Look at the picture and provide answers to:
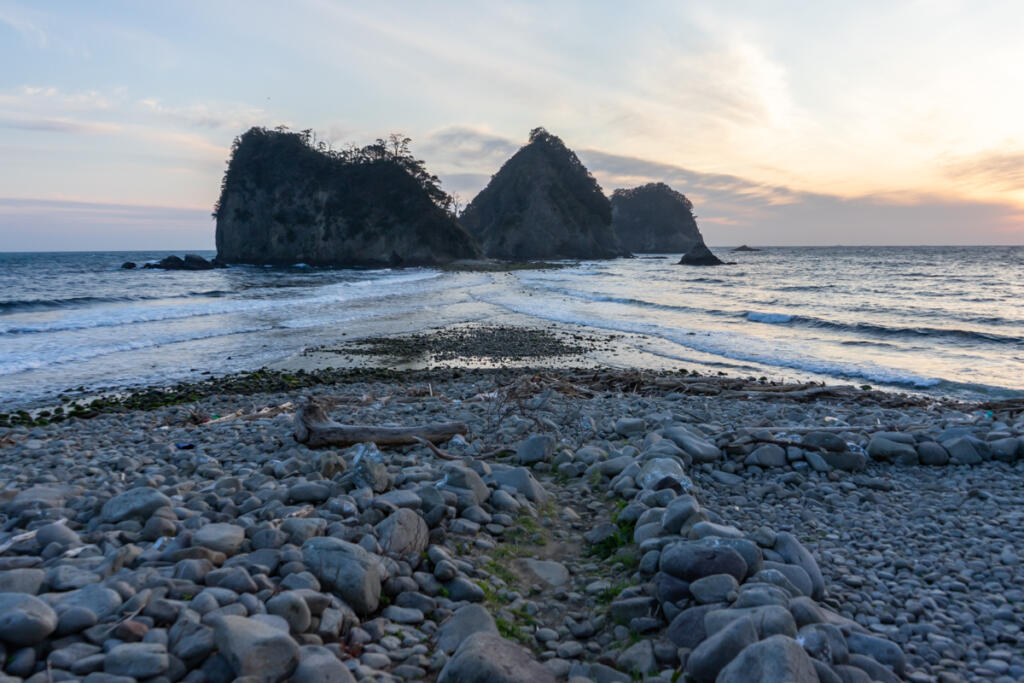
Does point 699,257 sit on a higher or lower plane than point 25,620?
higher

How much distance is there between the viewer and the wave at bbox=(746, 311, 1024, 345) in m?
17.8

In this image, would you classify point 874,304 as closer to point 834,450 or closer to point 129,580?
point 834,450

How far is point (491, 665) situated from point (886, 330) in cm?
2102

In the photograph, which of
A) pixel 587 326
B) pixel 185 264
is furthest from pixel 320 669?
pixel 185 264

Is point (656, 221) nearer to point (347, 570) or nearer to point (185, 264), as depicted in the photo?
point (185, 264)

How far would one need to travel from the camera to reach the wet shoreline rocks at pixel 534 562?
2.42m

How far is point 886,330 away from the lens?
63.5ft

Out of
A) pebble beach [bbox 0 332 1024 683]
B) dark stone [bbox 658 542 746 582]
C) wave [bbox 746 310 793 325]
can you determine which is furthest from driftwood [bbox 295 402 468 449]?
wave [bbox 746 310 793 325]

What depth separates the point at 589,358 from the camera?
49.5ft

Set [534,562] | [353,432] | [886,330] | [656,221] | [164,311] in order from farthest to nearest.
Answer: [656,221] < [164,311] < [886,330] < [353,432] < [534,562]

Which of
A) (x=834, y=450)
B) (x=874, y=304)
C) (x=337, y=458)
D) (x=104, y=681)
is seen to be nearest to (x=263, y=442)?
(x=337, y=458)

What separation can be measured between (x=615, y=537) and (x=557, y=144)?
111 m

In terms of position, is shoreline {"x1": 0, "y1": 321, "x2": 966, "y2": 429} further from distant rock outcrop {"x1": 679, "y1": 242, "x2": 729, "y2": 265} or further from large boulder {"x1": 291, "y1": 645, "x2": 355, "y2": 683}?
distant rock outcrop {"x1": 679, "y1": 242, "x2": 729, "y2": 265}

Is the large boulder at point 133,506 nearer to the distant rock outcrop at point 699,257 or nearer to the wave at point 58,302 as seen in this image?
the wave at point 58,302
